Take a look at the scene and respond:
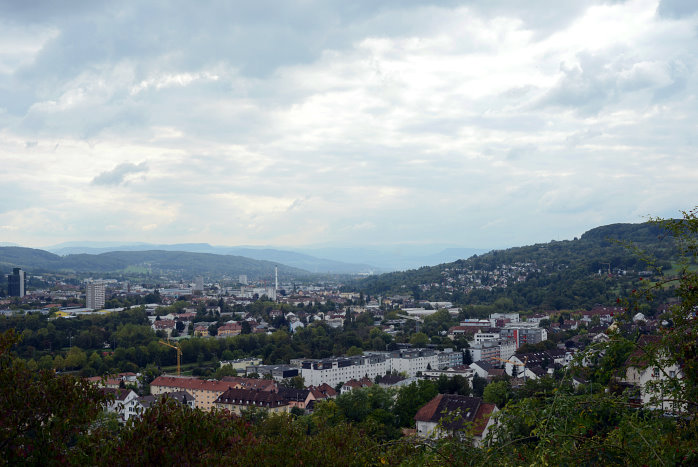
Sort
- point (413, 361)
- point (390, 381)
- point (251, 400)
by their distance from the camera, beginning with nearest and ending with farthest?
point (251, 400)
point (390, 381)
point (413, 361)

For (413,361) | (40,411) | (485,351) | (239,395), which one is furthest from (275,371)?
(40,411)

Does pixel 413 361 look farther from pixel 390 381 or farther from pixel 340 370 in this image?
pixel 390 381

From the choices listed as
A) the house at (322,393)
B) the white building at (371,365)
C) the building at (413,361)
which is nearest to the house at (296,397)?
the house at (322,393)

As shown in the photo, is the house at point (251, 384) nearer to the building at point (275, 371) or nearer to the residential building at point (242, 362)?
the building at point (275, 371)

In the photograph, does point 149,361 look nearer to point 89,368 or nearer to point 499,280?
point 89,368

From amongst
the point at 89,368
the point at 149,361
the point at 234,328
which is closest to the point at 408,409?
the point at 89,368
